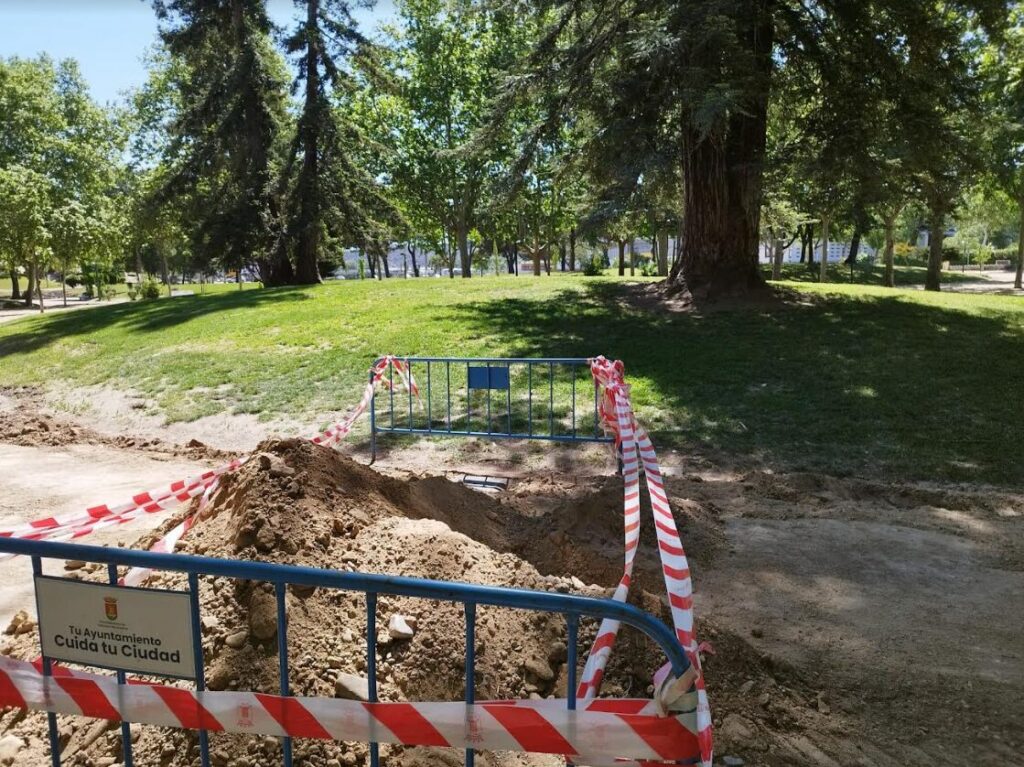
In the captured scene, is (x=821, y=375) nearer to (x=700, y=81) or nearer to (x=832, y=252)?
(x=700, y=81)

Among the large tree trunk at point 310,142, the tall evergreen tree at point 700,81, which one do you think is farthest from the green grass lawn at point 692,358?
the large tree trunk at point 310,142

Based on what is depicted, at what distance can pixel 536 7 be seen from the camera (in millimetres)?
16109

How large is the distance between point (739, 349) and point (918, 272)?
41.8m

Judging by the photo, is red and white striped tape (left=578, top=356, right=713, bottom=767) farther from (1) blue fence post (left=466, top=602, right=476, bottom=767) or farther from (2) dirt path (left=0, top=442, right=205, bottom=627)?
(2) dirt path (left=0, top=442, right=205, bottom=627)

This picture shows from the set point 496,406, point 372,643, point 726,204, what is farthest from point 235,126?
point 372,643

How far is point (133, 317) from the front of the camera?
21375 mm

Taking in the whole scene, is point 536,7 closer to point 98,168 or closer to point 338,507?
point 338,507

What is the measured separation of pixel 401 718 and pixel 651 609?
2.20m

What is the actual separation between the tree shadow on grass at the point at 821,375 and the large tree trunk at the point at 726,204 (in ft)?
4.20

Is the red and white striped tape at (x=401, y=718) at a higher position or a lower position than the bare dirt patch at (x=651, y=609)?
higher

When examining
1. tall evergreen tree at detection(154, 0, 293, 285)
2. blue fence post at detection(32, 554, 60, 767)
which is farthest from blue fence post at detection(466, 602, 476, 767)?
tall evergreen tree at detection(154, 0, 293, 285)

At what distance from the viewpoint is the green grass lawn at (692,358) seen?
375 inches

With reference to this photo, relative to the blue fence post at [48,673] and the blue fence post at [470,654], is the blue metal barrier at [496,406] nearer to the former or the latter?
the blue fence post at [48,673]

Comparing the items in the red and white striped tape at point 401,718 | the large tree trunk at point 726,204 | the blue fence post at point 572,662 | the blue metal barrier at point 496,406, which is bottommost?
the blue metal barrier at point 496,406
